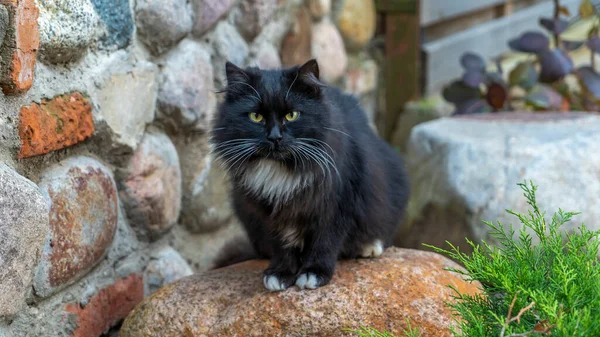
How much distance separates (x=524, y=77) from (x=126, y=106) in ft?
8.51

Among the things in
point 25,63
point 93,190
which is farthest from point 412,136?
point 25,63

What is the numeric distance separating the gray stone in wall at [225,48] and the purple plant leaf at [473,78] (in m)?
1.68

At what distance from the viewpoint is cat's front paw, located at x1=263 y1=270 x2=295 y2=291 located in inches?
76.9

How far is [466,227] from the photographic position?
2822mm

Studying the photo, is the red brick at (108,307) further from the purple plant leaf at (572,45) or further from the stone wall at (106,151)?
the purple plant leaf at (572,45)

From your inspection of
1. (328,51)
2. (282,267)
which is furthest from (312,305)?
→ (328,51)

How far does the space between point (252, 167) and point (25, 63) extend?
0.66 metres

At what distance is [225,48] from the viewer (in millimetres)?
2623

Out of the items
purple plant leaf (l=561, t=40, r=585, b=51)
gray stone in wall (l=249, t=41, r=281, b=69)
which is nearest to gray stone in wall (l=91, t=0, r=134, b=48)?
gray stone in wall (l=249, t=41, r=281, b=69)

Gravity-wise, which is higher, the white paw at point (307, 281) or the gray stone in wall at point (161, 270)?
the white paw at point (307, 281)

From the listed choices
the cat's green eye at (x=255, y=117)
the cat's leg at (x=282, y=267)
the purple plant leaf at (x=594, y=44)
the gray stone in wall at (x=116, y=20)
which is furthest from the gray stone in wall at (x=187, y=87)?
the purple plant leaf at (x=594, y=44)

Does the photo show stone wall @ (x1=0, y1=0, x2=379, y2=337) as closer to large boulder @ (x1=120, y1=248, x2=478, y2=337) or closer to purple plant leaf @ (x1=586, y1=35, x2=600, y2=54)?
large boulder @ (x1=120, y1=248, x2=478, y2=337)

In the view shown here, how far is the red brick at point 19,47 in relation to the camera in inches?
60.8

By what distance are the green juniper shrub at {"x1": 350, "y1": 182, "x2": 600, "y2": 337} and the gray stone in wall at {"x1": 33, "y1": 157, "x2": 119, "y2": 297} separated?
104 cm
